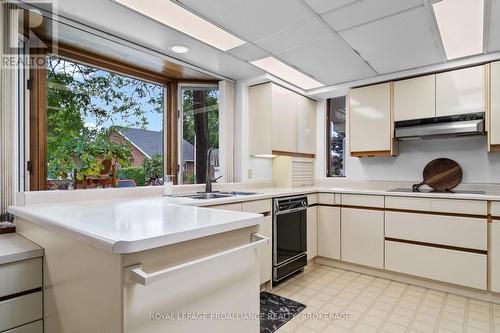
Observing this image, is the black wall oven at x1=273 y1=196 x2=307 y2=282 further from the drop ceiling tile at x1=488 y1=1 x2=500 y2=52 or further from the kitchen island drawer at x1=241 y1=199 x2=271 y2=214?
the drop ceiling tile at x1=488 y1=1 x2=500 y2=52

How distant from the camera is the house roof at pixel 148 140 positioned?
2717 mm

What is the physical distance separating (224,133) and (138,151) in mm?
1012

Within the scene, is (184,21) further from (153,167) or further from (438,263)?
(438,263)

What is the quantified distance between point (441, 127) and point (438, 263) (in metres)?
1.36

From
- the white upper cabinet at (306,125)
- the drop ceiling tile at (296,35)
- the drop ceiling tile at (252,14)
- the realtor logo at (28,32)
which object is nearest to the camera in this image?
the realtor logo at (28,32)

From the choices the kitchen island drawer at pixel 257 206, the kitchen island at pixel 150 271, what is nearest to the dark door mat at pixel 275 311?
the kitchen island drawer at pixel 257 206

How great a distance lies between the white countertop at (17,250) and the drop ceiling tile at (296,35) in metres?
2.17

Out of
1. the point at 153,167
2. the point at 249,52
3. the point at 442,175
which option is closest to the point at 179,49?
the point at 249,52

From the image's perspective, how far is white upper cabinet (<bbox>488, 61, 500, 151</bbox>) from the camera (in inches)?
102

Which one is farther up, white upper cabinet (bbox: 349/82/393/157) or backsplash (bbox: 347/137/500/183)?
white upper cabinet (bbox: 349/82/393/157)

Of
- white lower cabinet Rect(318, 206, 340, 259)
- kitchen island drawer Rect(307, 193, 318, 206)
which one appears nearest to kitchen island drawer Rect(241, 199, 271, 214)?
kitchen island drawer Rect(307, 193, 318, 206)

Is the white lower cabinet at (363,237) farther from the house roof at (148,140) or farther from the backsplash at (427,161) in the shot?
the house roof at (148,140)

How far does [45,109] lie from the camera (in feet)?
6.99

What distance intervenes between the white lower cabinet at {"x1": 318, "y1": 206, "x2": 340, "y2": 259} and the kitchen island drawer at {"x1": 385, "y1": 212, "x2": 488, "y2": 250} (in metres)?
0.55
